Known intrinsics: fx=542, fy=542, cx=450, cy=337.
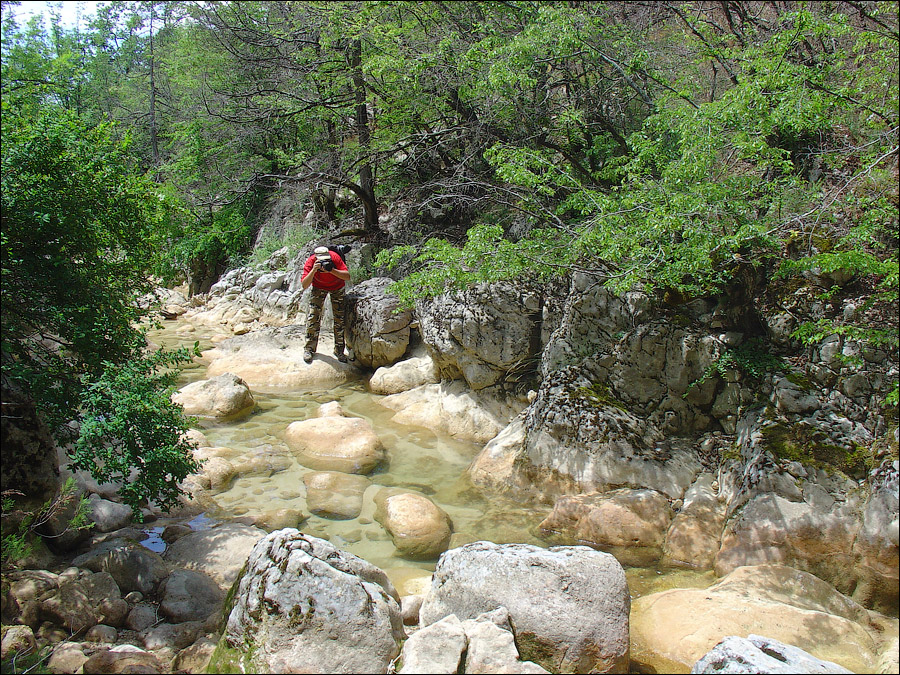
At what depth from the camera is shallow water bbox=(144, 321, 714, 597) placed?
4906 mm

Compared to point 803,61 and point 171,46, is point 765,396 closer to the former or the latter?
point 803,61

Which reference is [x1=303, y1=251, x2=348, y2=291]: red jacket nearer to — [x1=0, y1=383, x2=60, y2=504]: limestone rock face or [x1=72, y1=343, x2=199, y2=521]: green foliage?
[x1=72, y1=343, x2=199, y2=521]: green foliage

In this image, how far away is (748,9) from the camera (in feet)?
23.1

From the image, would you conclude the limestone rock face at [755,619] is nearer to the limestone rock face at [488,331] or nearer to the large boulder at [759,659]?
the large boulder at [759,659]

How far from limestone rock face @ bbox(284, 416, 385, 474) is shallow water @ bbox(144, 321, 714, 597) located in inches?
6.0

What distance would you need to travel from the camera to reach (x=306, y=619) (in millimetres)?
3295

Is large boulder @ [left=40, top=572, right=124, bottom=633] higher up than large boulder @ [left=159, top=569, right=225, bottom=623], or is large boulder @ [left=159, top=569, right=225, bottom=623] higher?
large boulder @ [left=40, top=572, right=124, bottom=633]

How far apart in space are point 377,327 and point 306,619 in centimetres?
650

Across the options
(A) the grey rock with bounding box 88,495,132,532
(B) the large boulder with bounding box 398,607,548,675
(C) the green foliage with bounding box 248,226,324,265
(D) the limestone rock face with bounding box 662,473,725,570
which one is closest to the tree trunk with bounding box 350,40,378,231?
(C) the green foliage with bounding box 248,226,324,265

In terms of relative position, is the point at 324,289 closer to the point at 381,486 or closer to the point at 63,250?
the point at 381,486

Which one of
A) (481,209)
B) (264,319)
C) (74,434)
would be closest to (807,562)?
(74,434)

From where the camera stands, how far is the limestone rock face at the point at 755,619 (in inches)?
129

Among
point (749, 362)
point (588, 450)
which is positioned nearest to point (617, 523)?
point (588, 450)

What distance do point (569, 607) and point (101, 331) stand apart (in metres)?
4.22
